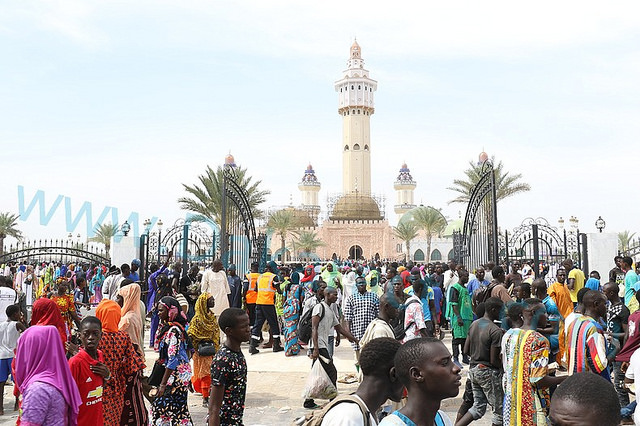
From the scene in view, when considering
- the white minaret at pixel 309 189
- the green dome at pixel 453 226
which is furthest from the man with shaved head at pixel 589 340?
the white minaret at pixel 309 189

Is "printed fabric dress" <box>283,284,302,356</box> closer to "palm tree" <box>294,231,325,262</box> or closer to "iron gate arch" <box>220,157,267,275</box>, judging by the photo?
"iron gate arch" <box>220,157,267,275</box>

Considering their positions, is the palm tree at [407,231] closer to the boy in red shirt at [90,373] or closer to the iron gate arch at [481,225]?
the iron gate arch at [481,225]

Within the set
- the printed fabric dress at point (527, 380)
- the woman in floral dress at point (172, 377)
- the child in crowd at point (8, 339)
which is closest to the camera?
the printed fabric dress at point (527, 380)

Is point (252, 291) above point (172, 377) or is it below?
above

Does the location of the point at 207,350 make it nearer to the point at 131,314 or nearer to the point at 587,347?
the point at 131,314

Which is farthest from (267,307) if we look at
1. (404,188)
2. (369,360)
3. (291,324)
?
(404,188)

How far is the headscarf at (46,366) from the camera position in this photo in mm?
3340

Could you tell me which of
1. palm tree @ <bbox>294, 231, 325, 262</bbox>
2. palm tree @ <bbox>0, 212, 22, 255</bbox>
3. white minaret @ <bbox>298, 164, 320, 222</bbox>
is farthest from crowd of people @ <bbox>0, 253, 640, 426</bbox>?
white minaret @ <bbox>298, 164, 320, 222</bbox>

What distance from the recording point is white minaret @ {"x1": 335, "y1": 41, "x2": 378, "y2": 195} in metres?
71.1

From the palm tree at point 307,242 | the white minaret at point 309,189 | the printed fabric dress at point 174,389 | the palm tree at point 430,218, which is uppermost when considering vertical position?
the white minaret at point 309,189

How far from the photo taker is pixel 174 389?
4.82 meters

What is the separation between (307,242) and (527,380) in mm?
51533

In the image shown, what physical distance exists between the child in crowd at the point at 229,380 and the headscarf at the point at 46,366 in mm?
822

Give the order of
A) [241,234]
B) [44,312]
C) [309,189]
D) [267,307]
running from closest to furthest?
[44,312] < [267,307] < [241,234] < [309,189]
